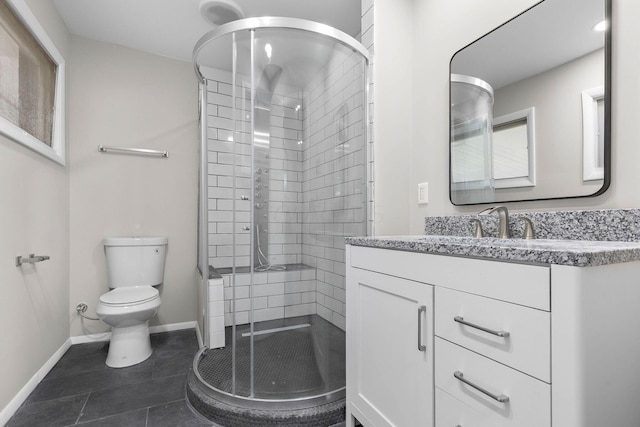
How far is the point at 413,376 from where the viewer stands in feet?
3.23

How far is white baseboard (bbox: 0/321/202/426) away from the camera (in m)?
1.48

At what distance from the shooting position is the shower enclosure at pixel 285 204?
1533mm

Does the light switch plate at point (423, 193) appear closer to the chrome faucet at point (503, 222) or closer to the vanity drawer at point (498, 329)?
the chrome faucet at point (503, 222)

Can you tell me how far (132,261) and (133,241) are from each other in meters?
0.15

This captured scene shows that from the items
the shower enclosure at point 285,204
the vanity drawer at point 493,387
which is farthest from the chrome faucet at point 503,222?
the shower enclosure at point 285,204

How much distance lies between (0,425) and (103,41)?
8.45 feet

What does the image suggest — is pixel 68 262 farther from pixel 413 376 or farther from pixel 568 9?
pixel 568 9

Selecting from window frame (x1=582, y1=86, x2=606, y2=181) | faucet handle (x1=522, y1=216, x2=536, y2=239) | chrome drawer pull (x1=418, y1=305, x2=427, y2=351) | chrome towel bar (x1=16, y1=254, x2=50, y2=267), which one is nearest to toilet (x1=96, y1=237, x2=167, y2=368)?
chrome towel bar (x1=16, y1=254, x2=50, y2=267)

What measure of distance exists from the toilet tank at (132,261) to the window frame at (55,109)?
0.69m

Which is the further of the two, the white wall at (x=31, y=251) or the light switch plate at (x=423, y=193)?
the light switch plate at (x=423, y=193)

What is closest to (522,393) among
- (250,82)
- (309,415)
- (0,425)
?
(309,415)

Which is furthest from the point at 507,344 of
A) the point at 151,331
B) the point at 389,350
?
the point at 151,331

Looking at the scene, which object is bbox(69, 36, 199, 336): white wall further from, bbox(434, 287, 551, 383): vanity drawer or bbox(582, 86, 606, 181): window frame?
bbox(582, 86, 606, 181): window frame

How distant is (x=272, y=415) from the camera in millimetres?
1386
